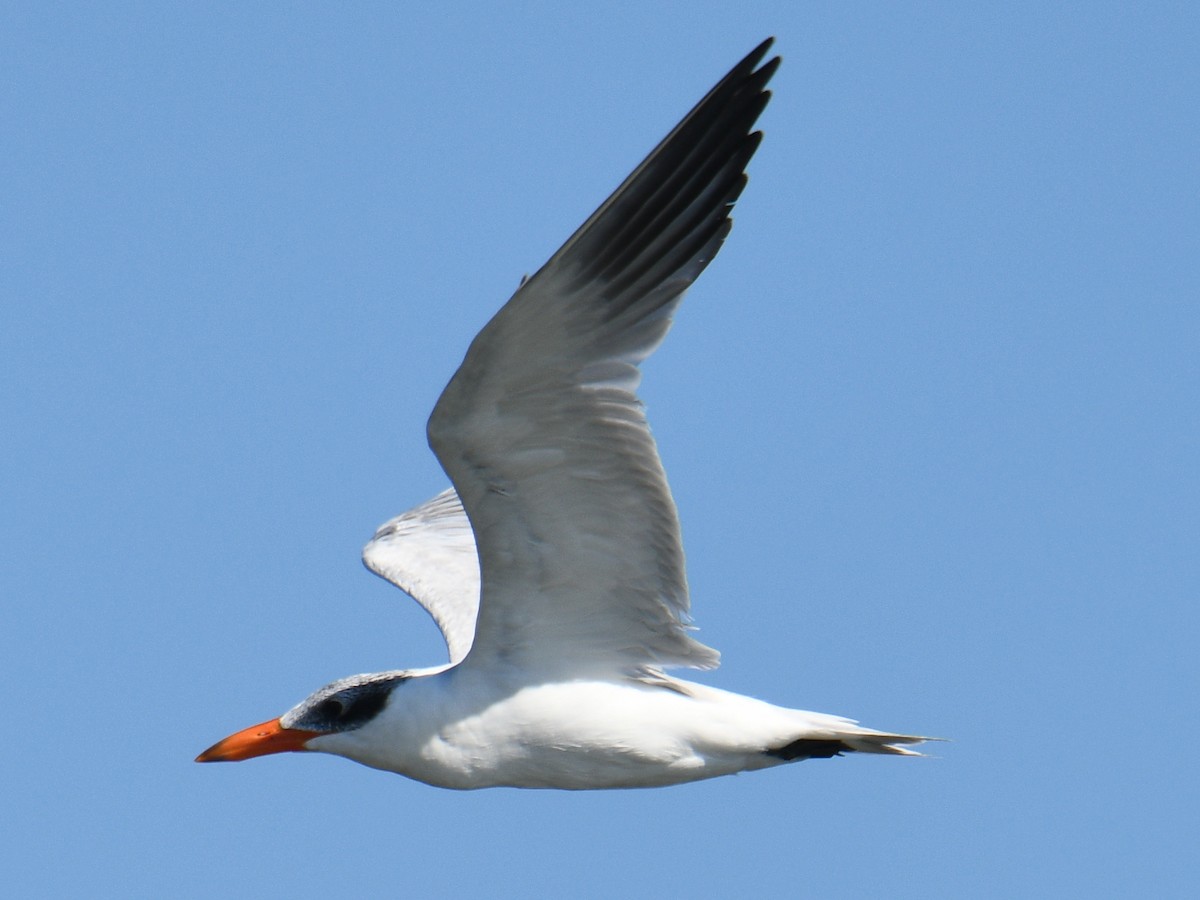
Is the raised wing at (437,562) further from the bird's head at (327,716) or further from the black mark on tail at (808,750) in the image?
the black mark on tail at (808,750)

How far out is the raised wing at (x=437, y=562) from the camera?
32.0ft

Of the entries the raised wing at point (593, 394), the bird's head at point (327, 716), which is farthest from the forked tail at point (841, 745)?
the bird's head at point (327, 716)

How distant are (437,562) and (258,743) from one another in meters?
2.50

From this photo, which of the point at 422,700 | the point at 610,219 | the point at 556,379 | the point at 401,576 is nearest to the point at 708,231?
the point at 610,219

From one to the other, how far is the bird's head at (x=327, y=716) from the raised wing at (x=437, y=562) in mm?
1111

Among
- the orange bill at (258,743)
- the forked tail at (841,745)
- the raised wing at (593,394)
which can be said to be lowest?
the orange bill at (258,743)

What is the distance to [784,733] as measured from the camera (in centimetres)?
799

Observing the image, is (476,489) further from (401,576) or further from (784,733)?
(401,576)

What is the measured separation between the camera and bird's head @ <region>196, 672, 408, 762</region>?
26.6ft

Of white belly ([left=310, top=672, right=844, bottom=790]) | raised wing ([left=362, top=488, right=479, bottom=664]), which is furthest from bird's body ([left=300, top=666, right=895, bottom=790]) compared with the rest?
raised wing ([left=362, top=488, right=479, bottom=664])

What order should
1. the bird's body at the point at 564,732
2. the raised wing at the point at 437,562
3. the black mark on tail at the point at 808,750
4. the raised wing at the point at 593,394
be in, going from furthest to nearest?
1. the raised wing at the point at 437,562
2. the black mark on tail at the point at 808,750
3. the bird's body at the point at 564,732
4. the raised wing at the point at 593,394

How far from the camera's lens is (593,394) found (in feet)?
23.4

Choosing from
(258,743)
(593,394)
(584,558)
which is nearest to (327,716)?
(258,743)

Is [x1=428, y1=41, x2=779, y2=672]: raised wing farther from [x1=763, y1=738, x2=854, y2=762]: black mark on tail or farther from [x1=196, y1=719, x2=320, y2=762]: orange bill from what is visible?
[x1=196, y1=719, x2=320, y2=762]: orange bill
